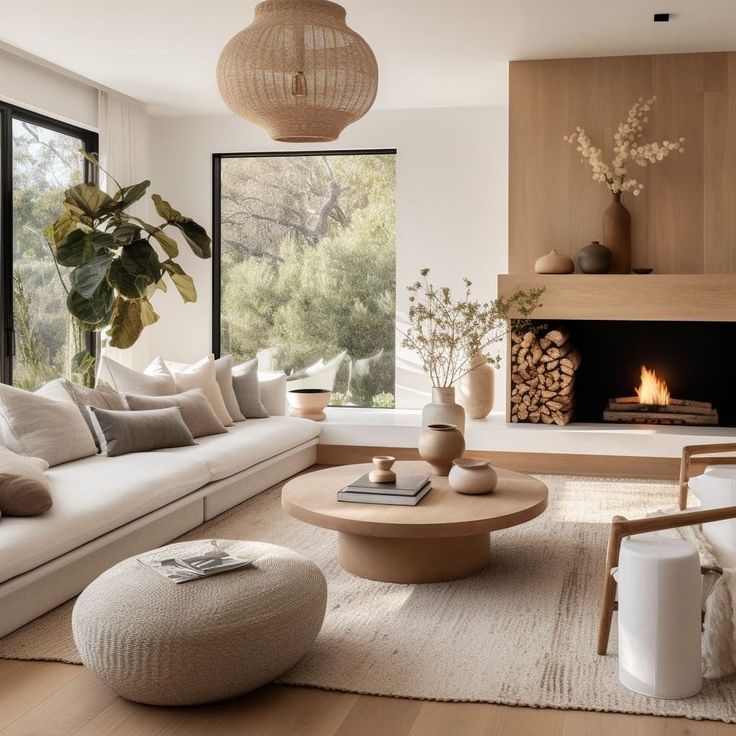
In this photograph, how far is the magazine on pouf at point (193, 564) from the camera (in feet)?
9.13

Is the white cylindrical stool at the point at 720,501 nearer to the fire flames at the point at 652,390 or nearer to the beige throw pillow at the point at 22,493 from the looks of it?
the beige throw pillow at the point at 22,493

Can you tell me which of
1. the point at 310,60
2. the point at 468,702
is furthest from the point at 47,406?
the point at 468,702

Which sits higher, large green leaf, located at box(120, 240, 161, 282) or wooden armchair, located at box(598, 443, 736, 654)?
large green leaf, located at box(120, 240, 161, 282)

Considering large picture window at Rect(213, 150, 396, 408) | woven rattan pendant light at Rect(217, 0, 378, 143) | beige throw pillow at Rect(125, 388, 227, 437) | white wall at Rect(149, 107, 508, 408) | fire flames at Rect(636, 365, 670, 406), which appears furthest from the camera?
large picture window at Rect(213, 150, 396, 408)

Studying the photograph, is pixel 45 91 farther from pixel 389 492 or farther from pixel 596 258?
pixel 389 492

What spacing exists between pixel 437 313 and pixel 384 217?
0.98m

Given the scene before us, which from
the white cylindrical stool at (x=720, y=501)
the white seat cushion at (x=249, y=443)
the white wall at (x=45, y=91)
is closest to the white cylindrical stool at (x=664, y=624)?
the white cylindrical stool at (x=720, y=501)

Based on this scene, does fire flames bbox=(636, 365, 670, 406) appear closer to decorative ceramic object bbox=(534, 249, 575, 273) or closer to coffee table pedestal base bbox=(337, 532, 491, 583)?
decorative ceramic object bbox=(534, 249, 575, 273)

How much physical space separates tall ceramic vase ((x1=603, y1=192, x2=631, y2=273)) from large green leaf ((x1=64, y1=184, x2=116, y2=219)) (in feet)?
10.9

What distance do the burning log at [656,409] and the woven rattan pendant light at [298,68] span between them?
3528mm

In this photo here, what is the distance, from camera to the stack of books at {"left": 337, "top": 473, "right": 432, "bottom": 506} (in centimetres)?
371

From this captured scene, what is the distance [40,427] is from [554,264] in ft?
10.9

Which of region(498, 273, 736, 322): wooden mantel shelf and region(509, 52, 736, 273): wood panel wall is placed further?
region(509, 52, 736, 273): wood panel wall

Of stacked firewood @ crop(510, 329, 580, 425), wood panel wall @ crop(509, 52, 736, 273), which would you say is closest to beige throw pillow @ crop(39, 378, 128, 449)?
stacked firewood @ crop(510, 329, 580, 425)
